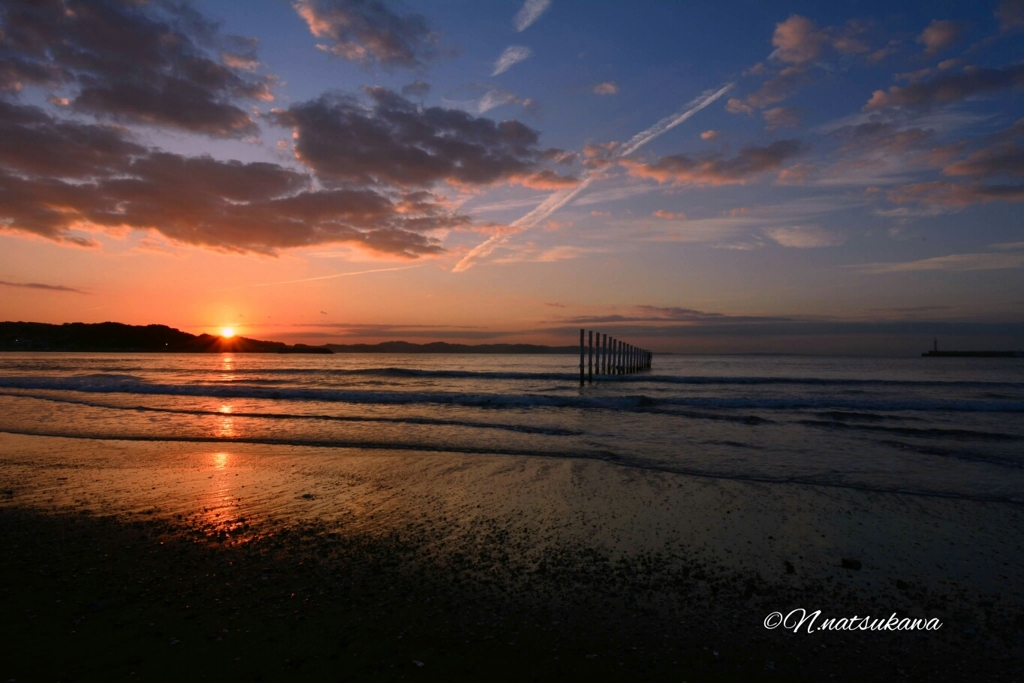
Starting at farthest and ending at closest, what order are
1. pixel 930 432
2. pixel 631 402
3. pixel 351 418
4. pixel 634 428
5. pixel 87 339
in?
pixel 87 339 → pixel 631 402 → pixel 351 418 → pixel 930 432 → pixel 634 428

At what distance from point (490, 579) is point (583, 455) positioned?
6.66 m

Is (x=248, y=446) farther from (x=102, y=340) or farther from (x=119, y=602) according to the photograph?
(x=102, y=340)

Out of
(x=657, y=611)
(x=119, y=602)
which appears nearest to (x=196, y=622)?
(x=119, y=602)

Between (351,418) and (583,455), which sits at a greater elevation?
(583,455)

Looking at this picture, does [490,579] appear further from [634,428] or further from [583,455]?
[634,428]

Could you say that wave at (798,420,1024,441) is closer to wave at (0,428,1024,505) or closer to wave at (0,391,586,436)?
wave at (0,428,1024,505)

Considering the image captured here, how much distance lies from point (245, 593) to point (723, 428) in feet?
45.3

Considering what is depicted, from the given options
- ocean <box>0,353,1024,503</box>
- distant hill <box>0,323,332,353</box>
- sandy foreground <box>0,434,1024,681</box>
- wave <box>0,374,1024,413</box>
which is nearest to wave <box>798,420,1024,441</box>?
ocean <box>0,353,1024,503</box>

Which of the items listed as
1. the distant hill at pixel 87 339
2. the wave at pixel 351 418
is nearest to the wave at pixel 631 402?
the wave at pixel 351 418

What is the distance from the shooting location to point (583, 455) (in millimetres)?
11344

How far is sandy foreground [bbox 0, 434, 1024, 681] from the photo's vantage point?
11.7 feet

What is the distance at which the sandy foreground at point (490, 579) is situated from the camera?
11.7 ft

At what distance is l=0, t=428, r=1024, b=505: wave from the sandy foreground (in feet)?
1.43

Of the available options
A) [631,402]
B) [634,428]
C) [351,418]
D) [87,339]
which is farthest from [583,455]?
[87,339]
